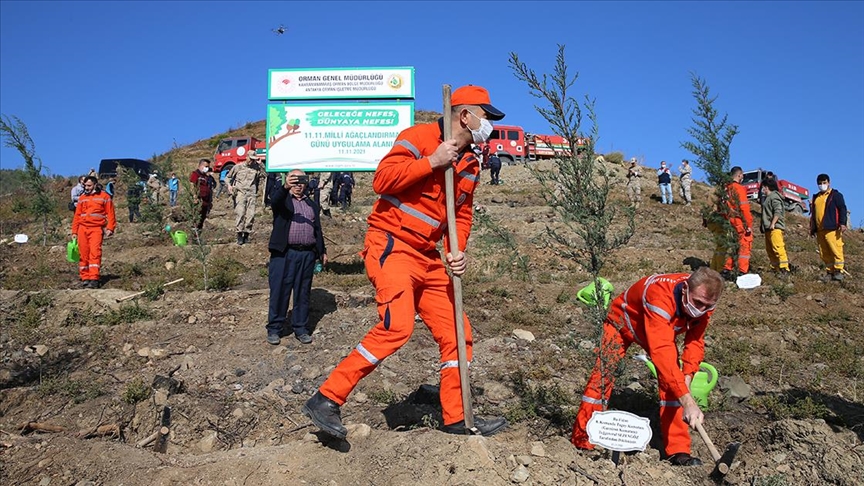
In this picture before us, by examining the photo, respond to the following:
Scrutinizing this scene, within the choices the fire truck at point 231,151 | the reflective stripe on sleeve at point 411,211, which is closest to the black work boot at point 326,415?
the reflective stripe on sleeve at point 411,211

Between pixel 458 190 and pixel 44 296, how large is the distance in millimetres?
6603

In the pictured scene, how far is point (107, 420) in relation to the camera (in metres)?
5.25

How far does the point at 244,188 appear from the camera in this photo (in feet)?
40.7

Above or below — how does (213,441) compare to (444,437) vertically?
below

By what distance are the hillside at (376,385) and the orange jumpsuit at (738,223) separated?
579 mm

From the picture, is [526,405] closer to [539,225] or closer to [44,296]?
[44,296]

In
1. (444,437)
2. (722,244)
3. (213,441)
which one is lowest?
(213,441)

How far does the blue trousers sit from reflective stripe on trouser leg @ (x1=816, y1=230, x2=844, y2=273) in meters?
8.19

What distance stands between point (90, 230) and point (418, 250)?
7586mm

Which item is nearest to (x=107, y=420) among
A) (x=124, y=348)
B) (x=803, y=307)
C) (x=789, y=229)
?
(x=124, y=348)

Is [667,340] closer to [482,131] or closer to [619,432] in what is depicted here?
[619,432]

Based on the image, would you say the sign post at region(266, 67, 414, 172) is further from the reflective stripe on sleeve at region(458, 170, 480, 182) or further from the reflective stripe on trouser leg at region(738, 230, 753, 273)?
the reflective stripe on sleeve at region(458, 170, 480, 182)

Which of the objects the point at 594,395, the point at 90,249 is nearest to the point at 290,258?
the point at 594,395

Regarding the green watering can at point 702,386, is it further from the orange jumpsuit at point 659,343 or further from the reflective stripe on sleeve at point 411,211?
the reflective stripe on sleeve at point 411,211
